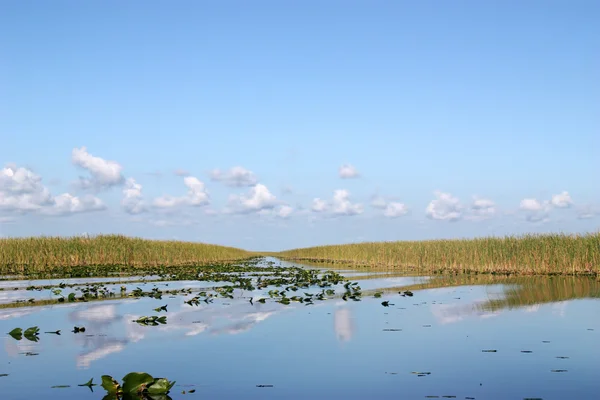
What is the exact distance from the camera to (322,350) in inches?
372

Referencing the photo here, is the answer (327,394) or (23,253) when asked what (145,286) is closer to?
(327,394)

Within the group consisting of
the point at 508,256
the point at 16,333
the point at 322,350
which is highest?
the point at 508,256

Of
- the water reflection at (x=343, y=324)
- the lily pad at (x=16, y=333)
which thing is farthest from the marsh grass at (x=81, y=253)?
Answer: the water reflection at (x=343, y=324)

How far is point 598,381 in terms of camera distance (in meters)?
7.53

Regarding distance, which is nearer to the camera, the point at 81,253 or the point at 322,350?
the point at 322,350

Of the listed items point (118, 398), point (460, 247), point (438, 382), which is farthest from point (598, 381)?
point (460, 247)

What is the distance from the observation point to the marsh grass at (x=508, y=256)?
29328 millimetres

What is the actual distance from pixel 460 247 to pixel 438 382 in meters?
32.2

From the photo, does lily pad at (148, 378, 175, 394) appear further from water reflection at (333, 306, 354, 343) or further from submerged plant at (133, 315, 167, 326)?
submerged plant at (133, 315, 167, 326)

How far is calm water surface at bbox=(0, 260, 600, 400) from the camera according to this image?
23.3 ft

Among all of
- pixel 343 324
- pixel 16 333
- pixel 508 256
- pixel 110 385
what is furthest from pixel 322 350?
pixel 508 256

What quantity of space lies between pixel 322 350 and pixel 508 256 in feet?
85.9

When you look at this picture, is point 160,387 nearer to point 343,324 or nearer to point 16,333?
point 16,333

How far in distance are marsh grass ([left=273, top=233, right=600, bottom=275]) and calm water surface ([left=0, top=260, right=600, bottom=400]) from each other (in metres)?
14.7
